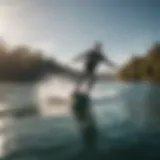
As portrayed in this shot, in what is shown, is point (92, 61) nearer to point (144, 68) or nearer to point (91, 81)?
point (91, 81)

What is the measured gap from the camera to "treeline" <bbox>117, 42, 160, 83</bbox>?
1631 millimetres

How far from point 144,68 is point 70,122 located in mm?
460

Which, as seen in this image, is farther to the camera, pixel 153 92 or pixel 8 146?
pixel 153 92

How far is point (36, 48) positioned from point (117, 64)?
0.40 m

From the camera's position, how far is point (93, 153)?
1.56 meters

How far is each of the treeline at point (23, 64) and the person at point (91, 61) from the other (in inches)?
3.4

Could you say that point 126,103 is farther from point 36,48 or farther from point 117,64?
point 36,48

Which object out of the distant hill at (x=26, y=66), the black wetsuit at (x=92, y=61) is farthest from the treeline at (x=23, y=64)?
the black wetsuit at (x=92, y=61)

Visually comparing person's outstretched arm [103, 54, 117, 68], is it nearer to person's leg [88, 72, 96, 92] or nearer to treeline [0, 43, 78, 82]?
person's leg [88, 72, 96, 92]

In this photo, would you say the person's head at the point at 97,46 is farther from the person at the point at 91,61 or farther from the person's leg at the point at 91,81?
the person's leg at the point at 91,81

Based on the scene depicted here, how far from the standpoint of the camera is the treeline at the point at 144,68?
163cm

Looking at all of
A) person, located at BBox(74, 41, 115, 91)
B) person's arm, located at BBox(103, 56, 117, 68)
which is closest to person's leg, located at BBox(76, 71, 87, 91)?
person, located at BBox(74, 41, 115, 91)

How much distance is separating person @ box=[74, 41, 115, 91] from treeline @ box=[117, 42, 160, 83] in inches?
3.0

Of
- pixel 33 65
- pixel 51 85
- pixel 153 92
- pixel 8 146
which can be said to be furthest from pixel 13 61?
Answer: pixel 153 92
